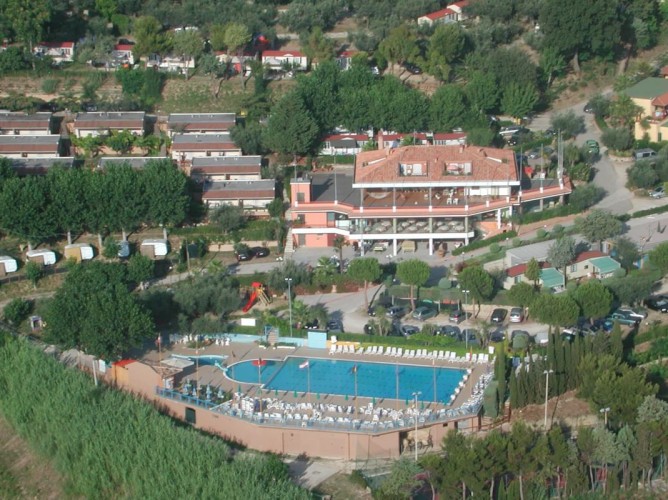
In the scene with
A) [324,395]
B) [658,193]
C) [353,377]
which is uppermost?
[658,193]

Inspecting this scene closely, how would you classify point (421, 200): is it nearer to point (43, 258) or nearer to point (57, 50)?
point (43, 258)

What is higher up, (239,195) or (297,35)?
(297,35)

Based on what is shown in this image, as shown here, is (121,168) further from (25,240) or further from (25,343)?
(25,343)

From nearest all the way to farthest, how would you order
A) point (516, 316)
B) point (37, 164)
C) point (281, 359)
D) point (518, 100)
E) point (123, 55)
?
point (281, 359) → point (516, 316) → point (37, 164) → point (518, 100) → point (123, 55)

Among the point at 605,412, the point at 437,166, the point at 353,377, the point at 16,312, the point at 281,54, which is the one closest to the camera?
the point at 605,412

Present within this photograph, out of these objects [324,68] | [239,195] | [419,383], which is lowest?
[419,383]

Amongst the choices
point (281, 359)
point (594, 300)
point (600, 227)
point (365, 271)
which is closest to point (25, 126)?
point (365, 271)

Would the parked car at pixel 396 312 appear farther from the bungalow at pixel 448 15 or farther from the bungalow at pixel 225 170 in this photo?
the bungalow at pixel 448 15

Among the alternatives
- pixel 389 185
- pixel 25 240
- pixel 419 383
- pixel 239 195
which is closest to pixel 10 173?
pixel 25 240
